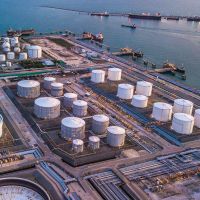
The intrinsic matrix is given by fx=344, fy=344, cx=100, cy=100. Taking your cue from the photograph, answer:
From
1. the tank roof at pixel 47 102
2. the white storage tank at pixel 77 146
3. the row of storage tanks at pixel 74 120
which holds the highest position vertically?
the tank roof at pixel 47 102

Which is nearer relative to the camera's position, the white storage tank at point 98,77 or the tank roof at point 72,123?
Answer: the tank roof at point 72,123

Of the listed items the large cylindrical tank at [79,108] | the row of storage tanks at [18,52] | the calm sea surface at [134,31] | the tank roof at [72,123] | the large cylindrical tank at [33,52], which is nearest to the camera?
the tank roof at [72,123]

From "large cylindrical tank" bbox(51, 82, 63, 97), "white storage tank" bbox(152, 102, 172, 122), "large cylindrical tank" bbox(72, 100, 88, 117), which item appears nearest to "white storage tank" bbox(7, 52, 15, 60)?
"large cylindrical tank" bbox(51, 82, 63, 97)

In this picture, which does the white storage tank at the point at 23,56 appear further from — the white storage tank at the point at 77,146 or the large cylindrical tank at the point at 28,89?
the white storage tank at the point at 77,146

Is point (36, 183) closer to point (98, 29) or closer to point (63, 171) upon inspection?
point (63, 171)

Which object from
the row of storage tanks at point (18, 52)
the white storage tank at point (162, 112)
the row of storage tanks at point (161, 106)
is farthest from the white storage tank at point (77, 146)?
the row of storage tanks at point (18, 52)

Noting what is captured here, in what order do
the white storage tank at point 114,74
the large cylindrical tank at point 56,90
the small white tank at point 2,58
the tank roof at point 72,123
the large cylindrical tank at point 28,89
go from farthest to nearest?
the small white tank at point 2,58 < the white storage tank at point 114,74 < the large cylindrical tank at point 56,90 < the large cylindrical tank at point 28,89 < the tank roof at point 72,123

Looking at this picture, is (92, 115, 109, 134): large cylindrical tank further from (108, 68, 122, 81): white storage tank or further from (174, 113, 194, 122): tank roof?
(108, 68, 122, 81): white storage tank
